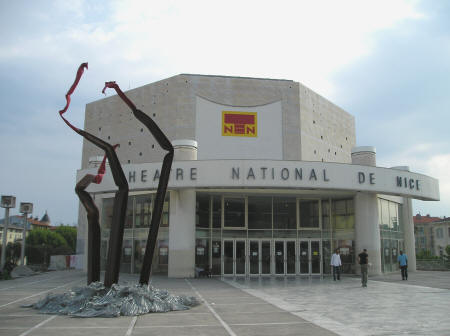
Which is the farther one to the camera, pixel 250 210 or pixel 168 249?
pixel 250 210

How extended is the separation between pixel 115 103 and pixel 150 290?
3174cm

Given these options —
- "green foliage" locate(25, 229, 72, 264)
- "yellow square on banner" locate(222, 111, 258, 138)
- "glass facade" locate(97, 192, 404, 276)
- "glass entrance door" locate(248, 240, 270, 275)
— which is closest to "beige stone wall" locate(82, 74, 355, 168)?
"yellow square on banner" locate(222, 111, 258, 138)

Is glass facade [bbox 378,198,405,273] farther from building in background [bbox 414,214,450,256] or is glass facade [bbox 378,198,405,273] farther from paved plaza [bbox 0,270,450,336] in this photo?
building in background [bbox 414,214,450,256]

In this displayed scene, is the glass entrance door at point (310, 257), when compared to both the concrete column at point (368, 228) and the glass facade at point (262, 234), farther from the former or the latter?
the concrete column at point (368, 228)

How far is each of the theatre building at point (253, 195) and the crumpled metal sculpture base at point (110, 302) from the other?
Result: 36.1ft

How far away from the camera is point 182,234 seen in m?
23.0

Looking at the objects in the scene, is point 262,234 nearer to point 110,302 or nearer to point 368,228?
point 368,228

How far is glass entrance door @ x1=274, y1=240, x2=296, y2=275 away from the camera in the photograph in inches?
998

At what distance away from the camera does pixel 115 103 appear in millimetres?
40625

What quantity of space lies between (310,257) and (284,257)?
1548 millimetres

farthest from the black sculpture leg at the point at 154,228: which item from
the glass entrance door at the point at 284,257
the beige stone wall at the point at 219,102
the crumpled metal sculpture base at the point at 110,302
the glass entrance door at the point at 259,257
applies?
the beige stone wall at the point at 219,102

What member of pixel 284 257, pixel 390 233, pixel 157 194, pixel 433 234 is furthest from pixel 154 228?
pixel 433 234

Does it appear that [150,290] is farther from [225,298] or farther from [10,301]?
[10,301]

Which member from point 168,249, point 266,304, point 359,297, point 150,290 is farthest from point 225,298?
point 168,249
